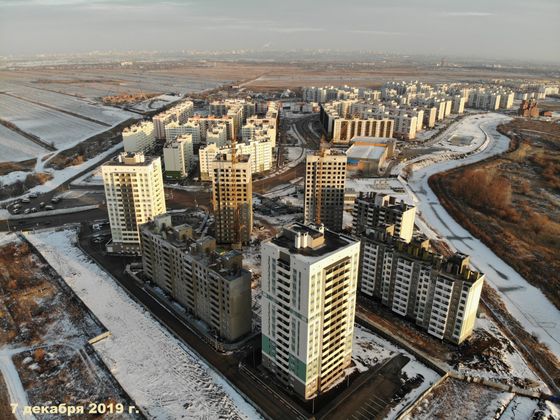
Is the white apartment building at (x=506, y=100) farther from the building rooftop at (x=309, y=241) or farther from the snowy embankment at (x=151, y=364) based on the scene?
the snowy embankment at (x=151, y=364)

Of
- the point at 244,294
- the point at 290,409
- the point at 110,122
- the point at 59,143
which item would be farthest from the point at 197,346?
the point at 110,122

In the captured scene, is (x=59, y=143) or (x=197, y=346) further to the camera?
(x=59, y=143)

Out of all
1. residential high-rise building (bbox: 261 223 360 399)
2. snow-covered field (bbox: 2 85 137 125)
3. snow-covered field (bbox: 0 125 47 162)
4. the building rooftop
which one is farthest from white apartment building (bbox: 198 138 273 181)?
snow-covered field (bbox: 2 85 137 125)

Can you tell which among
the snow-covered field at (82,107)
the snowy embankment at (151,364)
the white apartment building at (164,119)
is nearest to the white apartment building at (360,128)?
the white apartment building at (164,119)

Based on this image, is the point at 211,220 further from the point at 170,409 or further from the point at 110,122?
the point at 110,122

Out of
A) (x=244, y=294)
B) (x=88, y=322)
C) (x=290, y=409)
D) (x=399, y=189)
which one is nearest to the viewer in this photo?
(x=290, y=409)

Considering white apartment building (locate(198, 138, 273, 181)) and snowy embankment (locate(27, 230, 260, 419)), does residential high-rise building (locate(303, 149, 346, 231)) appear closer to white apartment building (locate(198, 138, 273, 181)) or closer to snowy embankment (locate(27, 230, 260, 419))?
snowy embankment (locate(27, 230, 260, 419))
